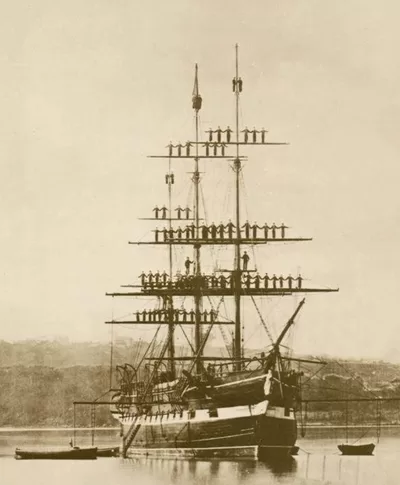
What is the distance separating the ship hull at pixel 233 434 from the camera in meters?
46.4

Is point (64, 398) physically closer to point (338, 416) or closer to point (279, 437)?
point (338, 416)

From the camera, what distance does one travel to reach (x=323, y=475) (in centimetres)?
4516

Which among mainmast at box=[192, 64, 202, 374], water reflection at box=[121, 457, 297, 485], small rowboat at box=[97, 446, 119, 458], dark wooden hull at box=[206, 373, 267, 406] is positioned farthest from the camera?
small rowboat at box=[97, 446, 119, 458]

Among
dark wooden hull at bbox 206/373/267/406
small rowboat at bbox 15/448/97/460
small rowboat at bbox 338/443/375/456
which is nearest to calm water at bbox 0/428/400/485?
small rowboat at bbox 15/448/97/460

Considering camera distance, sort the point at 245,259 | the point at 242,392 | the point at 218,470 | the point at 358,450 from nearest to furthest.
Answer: the point at 218,470 → the point at 242,392 → the point at 245,259 → the point at 358,450

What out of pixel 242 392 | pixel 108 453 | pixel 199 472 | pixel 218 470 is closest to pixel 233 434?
pixel 242 392

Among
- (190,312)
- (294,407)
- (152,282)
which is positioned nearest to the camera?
(294,407)

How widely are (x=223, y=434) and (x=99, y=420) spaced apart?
9425 cm

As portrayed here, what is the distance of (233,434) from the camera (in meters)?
47.1

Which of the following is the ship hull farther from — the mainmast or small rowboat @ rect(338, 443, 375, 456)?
small rowboat @ rect(338, 443, 375, 456)

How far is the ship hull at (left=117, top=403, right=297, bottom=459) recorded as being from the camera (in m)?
46.4

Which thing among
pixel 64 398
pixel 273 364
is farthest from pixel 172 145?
pixel 64 398

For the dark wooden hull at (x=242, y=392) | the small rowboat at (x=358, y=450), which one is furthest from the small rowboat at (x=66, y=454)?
the small rowboat at (x=358, y=450)

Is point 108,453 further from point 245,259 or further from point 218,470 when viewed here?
point 218,470
